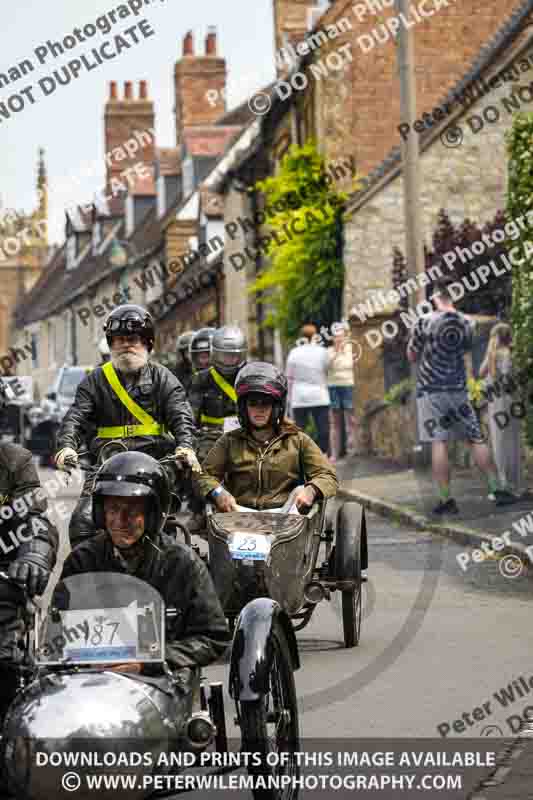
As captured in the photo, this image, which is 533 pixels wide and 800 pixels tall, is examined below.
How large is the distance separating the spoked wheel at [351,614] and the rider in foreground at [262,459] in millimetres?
611

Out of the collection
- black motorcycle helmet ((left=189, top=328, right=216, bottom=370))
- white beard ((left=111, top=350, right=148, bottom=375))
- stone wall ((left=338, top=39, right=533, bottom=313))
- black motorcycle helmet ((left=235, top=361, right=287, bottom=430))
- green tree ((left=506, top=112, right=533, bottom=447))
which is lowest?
black motorcycle helmet ((left=235, top=361, right=287, bottom=430))

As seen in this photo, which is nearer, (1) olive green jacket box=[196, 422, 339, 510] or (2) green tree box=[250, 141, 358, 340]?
(1) olive green jacket box=[196, 422, 339, 510]

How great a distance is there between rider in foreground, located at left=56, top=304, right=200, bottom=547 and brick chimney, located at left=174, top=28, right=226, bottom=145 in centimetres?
4532

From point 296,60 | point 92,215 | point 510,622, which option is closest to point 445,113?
point 296,60

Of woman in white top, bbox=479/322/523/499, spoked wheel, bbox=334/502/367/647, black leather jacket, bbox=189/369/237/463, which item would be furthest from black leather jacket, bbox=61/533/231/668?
woman in white top, bbox=479/322/523/499

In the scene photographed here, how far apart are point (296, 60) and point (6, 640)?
29.6 meters

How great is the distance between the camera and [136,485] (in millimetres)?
4914

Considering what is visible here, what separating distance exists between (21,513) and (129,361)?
3.28m

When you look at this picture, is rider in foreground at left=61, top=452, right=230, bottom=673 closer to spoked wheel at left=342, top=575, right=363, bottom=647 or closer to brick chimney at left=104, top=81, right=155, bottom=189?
spoked wheel at left=342, top=575, right=363, bottom=647

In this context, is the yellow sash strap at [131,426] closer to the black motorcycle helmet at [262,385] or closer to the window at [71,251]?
the black motorcycle helmet at [262,385]

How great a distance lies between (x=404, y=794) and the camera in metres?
5.47

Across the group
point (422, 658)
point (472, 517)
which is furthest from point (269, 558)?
point (472, 517)

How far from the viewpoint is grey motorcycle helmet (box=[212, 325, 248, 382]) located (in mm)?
11531

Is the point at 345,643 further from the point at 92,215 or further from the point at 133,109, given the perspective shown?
the point at 92,215
